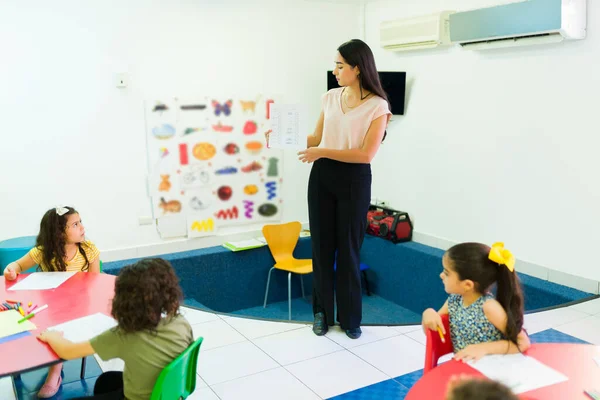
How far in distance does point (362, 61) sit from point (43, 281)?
206 centimetres

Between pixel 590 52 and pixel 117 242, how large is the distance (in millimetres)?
3937

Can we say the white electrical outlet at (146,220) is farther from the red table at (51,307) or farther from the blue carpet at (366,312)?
the red table at (51,307)

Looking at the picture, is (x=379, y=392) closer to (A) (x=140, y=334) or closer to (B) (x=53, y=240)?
(A) (x=140, y=334)

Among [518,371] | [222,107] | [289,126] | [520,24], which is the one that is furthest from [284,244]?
[518,371]

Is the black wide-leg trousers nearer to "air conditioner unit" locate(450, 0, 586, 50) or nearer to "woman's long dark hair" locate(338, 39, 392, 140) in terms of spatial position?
"woman's long dark hair" locate(338, 39, 392, 140)

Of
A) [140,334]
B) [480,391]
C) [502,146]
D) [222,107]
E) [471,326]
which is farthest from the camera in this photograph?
[222,107]

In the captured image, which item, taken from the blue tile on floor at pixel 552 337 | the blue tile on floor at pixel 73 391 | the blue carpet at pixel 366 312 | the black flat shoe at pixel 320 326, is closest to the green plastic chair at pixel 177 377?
the blue tile on floor at pixel 73 391

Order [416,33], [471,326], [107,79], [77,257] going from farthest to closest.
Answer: [416,33], [107,79], [77,257], [471,326]

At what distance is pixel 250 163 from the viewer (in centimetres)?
545

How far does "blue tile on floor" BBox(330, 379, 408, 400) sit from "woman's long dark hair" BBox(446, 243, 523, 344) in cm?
95

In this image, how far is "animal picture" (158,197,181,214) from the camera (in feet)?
16.7

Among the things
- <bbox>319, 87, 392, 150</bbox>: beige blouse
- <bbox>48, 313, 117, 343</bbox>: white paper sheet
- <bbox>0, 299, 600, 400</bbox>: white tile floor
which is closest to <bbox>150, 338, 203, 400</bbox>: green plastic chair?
<bbox>48, 313, 117, 343</bbox>: white paper sheet

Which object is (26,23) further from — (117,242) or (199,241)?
(199,241)

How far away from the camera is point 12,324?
224cm
